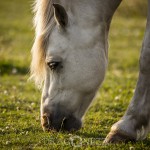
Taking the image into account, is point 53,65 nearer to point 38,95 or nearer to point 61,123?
point 61,123

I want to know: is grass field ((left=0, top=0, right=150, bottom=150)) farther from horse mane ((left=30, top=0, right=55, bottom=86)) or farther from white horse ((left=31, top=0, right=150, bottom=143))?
horse mane ((left=30, top=0, right=55, bottom=86))

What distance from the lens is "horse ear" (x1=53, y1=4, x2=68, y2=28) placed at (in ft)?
17.4

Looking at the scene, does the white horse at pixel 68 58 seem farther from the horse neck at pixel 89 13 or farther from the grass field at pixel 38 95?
the grass field at pixel 38 95

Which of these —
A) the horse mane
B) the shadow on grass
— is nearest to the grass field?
the shadow on grass

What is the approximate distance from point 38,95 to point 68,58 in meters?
3.62

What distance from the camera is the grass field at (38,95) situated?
5281 millimetres

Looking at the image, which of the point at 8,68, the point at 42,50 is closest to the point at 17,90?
the point at 8,68

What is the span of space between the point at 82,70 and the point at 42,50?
1.63 ft

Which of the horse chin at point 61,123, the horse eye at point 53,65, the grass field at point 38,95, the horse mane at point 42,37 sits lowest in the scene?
the grass field at point 38,95

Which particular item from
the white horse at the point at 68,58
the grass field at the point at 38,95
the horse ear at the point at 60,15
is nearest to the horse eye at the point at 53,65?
the white horse at the point at 68,58

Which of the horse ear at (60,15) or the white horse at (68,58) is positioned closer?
the horse ear at (60,15)

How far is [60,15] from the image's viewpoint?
5387mm

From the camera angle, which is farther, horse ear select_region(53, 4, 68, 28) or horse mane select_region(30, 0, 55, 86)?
horse mane select_region(30, 0, 55, 86)

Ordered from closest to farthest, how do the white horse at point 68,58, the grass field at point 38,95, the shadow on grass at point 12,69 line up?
the grass field at point 38,95, the white horse at point 68,58, the shadow on grass at point 12,69
